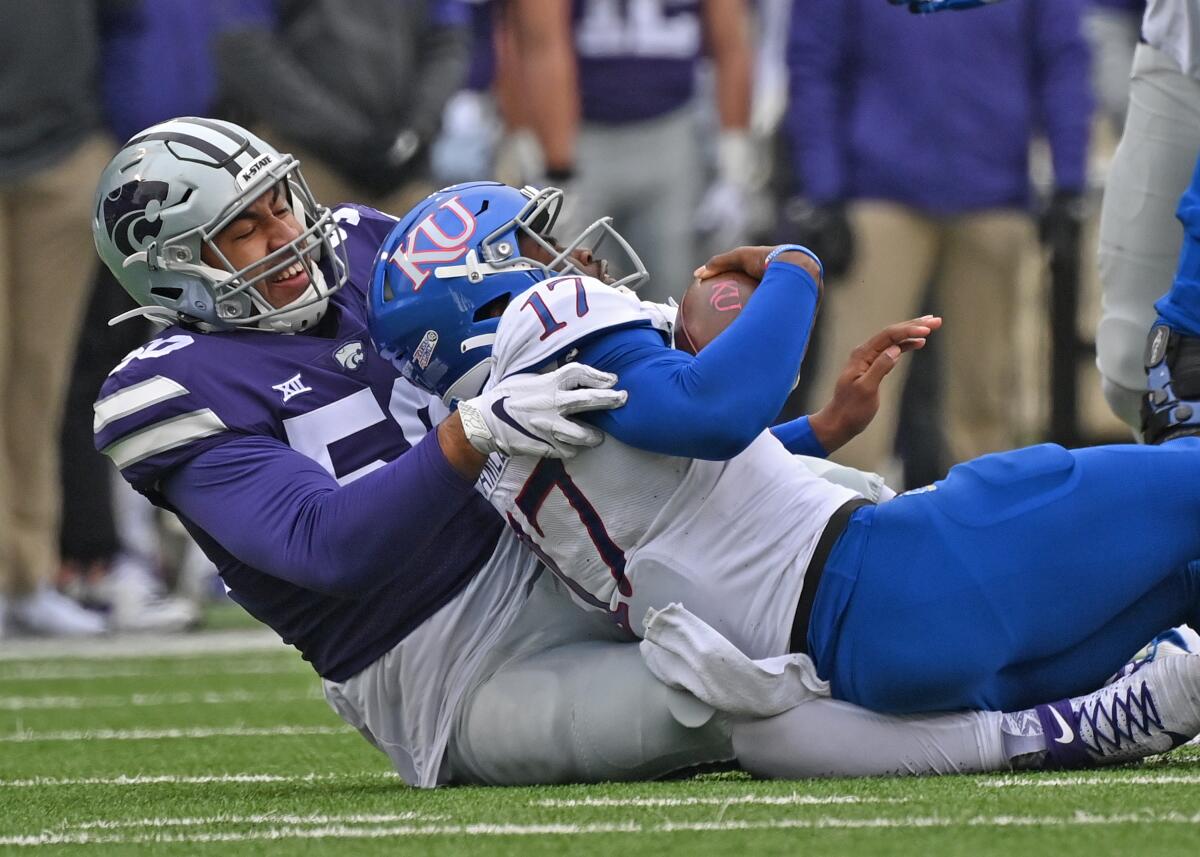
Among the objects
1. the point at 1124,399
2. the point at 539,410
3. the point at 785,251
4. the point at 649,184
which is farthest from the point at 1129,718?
the point at 649,184

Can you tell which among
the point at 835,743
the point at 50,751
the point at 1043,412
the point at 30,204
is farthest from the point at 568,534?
the point at 1043,412

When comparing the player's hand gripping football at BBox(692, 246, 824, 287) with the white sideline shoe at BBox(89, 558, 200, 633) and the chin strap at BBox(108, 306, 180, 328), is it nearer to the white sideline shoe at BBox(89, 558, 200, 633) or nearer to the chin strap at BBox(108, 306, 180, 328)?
the chin strap at BBox(108, 306, 180, 328)

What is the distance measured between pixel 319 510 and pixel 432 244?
0.47 meters

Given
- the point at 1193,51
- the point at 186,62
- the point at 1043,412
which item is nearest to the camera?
the point at 1193,51

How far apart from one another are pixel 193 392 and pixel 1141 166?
208cm

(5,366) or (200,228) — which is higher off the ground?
(200,228)

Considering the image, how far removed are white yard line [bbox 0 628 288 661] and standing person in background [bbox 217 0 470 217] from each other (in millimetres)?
1481

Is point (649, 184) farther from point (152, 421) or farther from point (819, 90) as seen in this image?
point (152, 421)

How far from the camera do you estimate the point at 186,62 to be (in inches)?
295

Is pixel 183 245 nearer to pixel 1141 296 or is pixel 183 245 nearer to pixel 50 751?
pixel 50 751

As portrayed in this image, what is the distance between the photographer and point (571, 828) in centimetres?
312

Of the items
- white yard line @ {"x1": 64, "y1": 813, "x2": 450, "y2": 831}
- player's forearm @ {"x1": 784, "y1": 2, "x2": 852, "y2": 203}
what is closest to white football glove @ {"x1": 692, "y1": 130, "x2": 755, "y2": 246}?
player's forearm @ {"x1": 784, "y1": 2, "x2": 852, "y2": 203}

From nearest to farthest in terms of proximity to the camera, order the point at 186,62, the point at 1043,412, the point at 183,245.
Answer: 1. the point at 183,245
2. the point at 186,62
3. the point at 1043,412

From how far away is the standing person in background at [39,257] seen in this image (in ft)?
23.0
